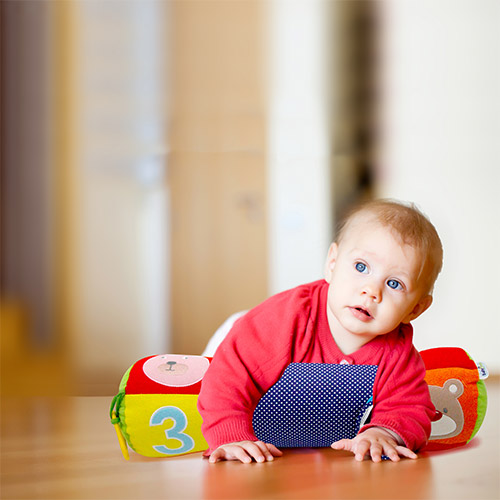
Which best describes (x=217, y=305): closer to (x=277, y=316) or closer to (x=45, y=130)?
(x=45, y=130)

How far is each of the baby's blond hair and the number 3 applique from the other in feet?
1.28

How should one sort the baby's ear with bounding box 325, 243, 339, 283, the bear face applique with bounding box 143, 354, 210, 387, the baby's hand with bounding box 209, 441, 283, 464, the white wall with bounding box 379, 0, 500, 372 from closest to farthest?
the baby's hand with bounding box 209, 441, 283, 464 → the baby's ear with bounding box 325, 243, 339, 283 → the bear face applique with bounding box 143, 354, 210, 387 → the white wall with bounding box 379, 0, 500, 372

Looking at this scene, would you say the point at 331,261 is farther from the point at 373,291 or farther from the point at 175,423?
the point at 175,423

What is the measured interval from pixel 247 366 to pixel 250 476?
185 millimetres

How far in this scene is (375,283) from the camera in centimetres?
105

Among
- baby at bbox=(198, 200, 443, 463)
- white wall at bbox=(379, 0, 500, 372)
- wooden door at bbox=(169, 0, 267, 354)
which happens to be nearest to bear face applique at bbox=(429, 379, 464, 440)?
baby at bbox=(198, 200, 443, 463)

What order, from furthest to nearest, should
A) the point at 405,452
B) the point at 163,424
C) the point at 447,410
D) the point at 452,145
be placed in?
the point at 452,145 → the point at 447,410 → the point at 163,424 → the point at 405,452

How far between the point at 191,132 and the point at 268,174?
0.34 meters

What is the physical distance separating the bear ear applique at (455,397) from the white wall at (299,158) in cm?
162

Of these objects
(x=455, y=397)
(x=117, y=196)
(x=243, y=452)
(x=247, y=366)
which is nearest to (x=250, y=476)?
(x=243, y=452)

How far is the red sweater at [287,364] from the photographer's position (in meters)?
1.06

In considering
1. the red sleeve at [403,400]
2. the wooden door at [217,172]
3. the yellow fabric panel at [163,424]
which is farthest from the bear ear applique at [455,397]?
the wooden door at [217,172]

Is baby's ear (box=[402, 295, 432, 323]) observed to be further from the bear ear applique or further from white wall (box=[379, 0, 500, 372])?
white wall (box=[379, 0, 500, 372])

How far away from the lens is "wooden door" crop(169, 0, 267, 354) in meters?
3.00
